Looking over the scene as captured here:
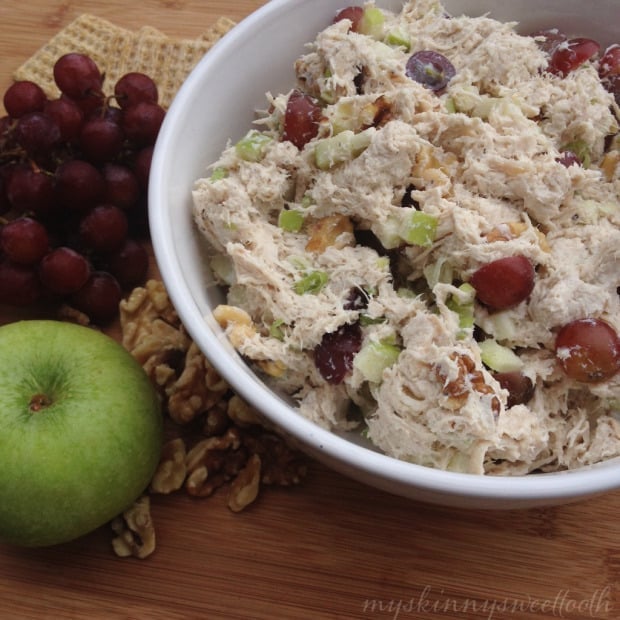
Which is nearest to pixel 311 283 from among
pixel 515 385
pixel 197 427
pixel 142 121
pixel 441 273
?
pixel 441 273

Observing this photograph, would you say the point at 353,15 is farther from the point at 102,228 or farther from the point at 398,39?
the point at 102,228

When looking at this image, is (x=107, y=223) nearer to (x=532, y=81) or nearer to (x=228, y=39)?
(x=228, y=39)

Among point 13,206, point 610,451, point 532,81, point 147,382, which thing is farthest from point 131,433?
point 532,81

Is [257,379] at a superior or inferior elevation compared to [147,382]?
superior

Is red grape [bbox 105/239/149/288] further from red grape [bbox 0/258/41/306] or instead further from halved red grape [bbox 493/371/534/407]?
halved red grape [bbox 493/371/534/407]

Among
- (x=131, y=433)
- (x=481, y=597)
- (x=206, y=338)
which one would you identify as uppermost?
(x=206, y=338)

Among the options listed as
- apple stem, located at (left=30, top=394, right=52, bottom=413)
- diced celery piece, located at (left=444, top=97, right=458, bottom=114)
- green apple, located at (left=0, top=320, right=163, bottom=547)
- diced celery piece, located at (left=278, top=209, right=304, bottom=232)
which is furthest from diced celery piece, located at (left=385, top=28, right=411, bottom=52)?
apple stem, located at (left=30, top=394, right=52, bottom=413)

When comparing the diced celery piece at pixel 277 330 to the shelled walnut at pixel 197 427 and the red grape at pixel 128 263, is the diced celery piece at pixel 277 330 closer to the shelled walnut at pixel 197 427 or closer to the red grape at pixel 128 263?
the shelled walnut at pixel 197 427
